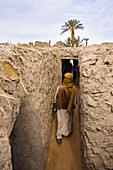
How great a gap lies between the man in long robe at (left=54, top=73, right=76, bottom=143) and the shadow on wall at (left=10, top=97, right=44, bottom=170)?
1.36 m

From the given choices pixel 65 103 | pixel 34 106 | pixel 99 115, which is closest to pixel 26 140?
pixel 34 106

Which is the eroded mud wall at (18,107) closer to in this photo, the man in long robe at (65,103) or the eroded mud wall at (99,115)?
the eroded mud wall at (99,115)

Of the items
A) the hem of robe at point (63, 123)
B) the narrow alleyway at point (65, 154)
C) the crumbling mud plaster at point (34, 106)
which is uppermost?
the crumbling mud plaster at point (34, 106)

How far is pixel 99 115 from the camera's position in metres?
2.11

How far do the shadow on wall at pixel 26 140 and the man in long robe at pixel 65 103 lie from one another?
1360mm

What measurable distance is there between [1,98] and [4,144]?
0.43m

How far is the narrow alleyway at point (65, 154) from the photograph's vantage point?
2713 mm

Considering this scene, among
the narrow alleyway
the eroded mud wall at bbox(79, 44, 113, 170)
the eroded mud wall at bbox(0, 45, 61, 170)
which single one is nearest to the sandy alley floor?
the narrow alleyway

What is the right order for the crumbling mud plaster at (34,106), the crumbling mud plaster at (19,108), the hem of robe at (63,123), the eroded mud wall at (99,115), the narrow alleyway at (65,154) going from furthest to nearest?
the hem of robe at (63,123)
the narrow alleyway at (65,154)
the eroded mud wall at (99,115)
the crumbling mud plaster at (34,106)
the crumbling mud plaster at (19,108)

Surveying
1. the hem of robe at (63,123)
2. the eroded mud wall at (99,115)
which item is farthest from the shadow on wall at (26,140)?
the hem of robe at (63,123)

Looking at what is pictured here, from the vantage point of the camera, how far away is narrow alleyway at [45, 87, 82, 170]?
271cm

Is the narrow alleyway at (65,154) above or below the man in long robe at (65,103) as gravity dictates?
below

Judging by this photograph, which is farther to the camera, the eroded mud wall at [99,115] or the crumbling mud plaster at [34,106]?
the eroded mud wall at [99,115]

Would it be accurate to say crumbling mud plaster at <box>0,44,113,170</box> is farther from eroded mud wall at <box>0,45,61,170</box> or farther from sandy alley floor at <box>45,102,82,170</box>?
sandy alley floor at <box>45,102,82,170</box>
